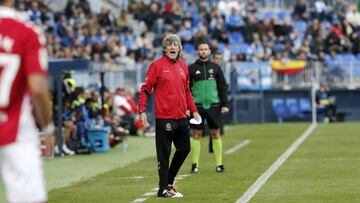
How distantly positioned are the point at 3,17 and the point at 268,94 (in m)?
32.1

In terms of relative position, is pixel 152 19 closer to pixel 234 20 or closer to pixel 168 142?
pixel 234 20

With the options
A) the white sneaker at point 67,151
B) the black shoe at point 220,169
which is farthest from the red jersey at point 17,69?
the white sneaker at point 67,151

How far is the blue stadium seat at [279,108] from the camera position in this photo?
38.1 m

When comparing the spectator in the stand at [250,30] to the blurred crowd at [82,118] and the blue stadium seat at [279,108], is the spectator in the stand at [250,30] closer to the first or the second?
the blue stadium seat at [279,108]

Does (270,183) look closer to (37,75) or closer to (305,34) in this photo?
(37,75)

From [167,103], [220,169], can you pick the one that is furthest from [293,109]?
[167,103]

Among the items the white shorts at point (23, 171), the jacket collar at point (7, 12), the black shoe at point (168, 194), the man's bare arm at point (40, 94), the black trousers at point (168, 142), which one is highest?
the jacket collar at point (7, 12)

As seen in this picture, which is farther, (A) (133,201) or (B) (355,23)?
(B) (355,23)

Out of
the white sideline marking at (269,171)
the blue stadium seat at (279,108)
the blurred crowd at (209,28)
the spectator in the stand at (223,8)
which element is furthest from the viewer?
the spectator in the stand at (223,8)

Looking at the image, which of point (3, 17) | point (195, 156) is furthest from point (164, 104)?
point (3, 17)

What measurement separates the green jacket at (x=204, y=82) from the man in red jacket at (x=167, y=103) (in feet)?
12.3

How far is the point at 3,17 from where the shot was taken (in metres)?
6.65

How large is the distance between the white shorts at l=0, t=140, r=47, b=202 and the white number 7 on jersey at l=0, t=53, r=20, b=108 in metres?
0.30

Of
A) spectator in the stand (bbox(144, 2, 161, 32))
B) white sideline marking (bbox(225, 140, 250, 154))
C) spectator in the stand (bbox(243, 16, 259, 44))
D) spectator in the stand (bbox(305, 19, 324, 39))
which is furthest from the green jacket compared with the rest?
spectator in the stand (bbox(305, 19, 324, 39))
